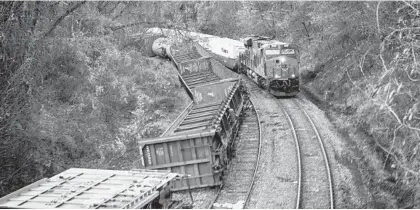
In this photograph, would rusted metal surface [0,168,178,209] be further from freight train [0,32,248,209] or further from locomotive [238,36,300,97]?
locomotive [238,36,300,97]

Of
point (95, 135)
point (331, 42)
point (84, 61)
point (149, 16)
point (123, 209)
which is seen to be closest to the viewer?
point (123, 209)

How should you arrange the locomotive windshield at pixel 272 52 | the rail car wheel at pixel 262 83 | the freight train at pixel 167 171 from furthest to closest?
the rail car wheel at pixel 262 83, the locomotive windshield at pixel 272 52, the freight train at pixel 167 171

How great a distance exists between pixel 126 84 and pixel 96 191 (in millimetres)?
12552

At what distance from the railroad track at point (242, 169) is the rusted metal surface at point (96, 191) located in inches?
108

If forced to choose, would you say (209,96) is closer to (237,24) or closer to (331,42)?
(331,42)

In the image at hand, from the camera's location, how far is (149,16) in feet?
70.8

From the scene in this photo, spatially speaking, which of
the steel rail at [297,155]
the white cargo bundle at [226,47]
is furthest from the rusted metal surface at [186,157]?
the white cargo bundle at [226,47]

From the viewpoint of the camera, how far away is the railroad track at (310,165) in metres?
11.9

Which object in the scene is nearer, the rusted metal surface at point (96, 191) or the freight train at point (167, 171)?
the rusted metal surface at point (96, 191)

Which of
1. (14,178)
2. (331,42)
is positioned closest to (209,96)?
(14,178)

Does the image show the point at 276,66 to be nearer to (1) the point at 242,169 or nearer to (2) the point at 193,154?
(1) the point at 242,169

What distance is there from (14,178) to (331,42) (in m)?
20.4

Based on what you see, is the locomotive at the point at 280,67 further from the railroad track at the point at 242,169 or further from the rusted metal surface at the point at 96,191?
the rusted metal surface at the point at 96,191

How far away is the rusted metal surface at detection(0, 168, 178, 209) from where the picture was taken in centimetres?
859
